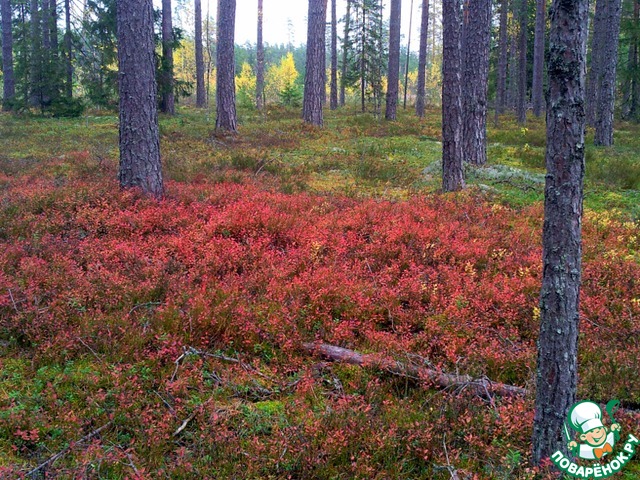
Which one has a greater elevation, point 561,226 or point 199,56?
point 199,56

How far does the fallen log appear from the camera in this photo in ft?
13.0

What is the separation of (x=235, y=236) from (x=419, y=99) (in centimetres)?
2345

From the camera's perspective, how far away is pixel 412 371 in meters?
4.18

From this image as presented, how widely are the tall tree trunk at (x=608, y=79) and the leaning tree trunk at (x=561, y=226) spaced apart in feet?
55.6

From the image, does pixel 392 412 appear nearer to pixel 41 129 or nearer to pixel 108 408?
pixel 108 408

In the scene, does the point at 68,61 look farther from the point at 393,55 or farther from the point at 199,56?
the point at 393,55

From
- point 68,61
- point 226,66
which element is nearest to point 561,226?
point 226,66

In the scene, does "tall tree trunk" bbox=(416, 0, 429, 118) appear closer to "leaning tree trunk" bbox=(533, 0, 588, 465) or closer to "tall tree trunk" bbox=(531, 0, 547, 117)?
"tall tree trunk" bbox=(531, 0, 547, 117)

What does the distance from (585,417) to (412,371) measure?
1.43m

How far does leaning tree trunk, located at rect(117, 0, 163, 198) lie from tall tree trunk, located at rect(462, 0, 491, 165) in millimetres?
8243

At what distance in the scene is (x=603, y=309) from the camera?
16.9 feet

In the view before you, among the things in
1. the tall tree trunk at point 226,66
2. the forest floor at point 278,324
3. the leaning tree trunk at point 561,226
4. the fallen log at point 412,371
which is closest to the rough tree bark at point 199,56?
the tall tree trunk at point 226,66

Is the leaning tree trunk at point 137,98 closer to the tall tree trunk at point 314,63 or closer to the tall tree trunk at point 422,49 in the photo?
the tall tree trunk at point 314,63

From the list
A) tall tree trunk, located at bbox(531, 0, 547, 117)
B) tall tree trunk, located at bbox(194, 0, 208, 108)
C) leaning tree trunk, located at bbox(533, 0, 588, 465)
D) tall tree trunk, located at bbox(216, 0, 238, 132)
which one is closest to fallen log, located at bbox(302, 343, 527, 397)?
leaning tree trunk, located at bbox(533, 0, 588, 465)
